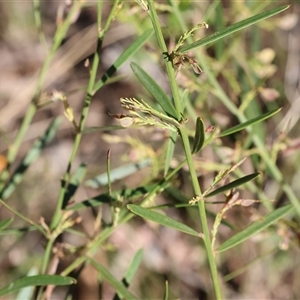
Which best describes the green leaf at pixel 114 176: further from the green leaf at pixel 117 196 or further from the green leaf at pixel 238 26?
the green leaf at pixel 238 26

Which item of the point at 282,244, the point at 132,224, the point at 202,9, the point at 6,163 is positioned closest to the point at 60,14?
the point at 6,163

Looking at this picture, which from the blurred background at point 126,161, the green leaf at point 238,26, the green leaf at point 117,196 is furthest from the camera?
the blurred background at point 126,161

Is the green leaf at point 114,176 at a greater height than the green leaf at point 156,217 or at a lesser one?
greater

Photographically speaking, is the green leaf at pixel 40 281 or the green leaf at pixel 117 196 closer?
the green leaf at pixel 40 281

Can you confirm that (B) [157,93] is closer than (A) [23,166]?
Yes

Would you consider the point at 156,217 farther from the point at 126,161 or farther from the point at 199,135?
the point at 126,161

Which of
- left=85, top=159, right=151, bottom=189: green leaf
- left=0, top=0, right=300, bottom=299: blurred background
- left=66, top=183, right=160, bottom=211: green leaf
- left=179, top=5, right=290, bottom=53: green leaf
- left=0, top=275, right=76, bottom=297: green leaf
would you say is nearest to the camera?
left=179, top=5, right=290, bottom=53: green leaf

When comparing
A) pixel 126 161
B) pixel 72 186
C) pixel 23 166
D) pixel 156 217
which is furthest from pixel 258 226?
pixel 126 161

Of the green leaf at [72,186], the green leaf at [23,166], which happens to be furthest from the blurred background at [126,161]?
the green leaf at [72,186]

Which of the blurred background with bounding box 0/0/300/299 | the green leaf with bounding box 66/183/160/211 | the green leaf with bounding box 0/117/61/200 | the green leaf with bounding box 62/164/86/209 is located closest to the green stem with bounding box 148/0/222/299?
the green leaf with bounding box 66/183/160/211

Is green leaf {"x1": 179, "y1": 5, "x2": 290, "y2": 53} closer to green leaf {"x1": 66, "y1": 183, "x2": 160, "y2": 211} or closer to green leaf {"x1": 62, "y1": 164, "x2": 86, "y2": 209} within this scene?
green leaf {"x1": 66, "y1": 183, "x2": 160, "y2": 211}
